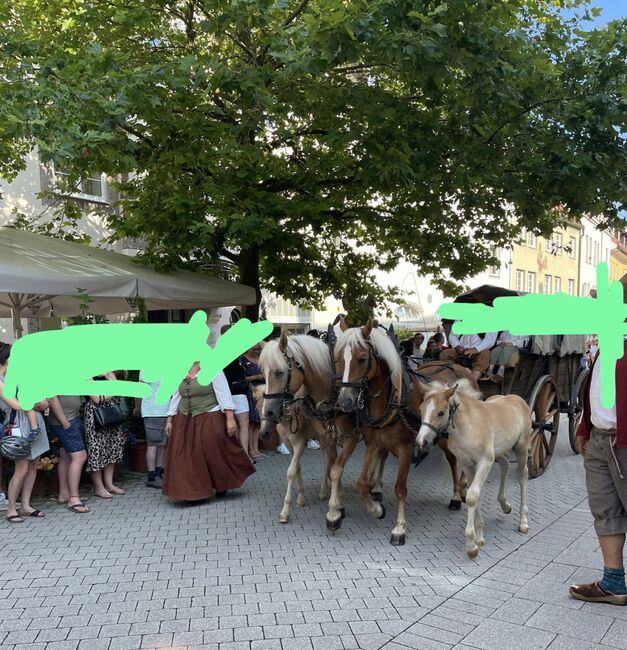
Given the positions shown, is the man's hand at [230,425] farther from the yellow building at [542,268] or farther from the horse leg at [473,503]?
the yellow building at [542,268]

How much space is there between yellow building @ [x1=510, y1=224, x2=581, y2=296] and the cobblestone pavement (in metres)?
31.6

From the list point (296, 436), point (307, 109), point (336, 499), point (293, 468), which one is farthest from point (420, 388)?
point (307, 109)

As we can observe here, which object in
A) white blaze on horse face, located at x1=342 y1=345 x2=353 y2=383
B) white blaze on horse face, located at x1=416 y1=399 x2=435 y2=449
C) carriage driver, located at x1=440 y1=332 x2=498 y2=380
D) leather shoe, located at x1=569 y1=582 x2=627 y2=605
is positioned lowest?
leather shoe, located at x1=569 y1=582 x2=627 y2=605

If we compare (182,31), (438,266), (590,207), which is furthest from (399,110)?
(438,266)

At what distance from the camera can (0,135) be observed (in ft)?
18.5

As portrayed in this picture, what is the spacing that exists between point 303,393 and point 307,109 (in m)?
4.73

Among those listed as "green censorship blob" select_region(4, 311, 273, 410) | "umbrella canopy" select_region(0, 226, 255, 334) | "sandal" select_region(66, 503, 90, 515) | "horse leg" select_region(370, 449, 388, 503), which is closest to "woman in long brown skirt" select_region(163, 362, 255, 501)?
"sandal" select_region(66, 503, 90, 515)


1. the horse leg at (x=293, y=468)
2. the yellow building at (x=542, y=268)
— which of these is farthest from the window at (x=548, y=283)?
the horse leg at (x=293, y=468)

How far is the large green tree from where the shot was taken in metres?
6.21

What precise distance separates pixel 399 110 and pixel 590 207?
2.89 metres

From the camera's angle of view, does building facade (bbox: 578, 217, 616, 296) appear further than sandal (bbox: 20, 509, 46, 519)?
Yes

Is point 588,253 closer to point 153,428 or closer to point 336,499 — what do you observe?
point 153,428

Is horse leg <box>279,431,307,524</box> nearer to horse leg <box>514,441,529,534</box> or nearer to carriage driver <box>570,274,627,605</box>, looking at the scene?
horse leg <box>514,441,529,534</box>

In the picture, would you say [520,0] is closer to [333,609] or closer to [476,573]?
[476,573]
